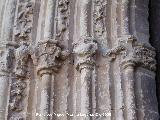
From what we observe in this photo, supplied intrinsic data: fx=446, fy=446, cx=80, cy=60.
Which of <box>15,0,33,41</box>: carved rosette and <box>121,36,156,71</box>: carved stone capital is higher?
<box>15,0,33,41</box>: carved rosette

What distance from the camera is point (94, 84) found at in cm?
292

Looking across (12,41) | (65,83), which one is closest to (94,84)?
(65,83)

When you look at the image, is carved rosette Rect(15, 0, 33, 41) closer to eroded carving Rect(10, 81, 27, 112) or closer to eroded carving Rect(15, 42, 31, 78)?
eroded carving Rect(15, 42, 31, 78)

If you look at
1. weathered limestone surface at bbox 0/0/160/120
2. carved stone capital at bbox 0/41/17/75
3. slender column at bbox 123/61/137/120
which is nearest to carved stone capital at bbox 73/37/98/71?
weathered limestone surface at bbox 0/0/160/120

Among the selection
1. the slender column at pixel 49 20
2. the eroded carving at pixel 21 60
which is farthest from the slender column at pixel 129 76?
the eroded carving at pixel 21 60

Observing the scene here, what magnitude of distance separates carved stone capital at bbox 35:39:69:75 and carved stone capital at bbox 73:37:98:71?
97 mm

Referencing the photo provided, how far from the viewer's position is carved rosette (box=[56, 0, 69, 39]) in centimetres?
320

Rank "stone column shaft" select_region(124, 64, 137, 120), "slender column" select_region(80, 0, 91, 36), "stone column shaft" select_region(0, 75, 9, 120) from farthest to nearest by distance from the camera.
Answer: "slender column" select_region(80, 0, 91, 36) → "stone column shaft" select_region(0, 75, 9, 120) → "stone column shaft" select_region(124, 64, 137, 120)

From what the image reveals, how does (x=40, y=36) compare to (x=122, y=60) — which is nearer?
(x=122, y=60)

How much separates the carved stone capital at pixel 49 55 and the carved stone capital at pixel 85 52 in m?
0.10

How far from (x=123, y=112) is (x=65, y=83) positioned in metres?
0.46

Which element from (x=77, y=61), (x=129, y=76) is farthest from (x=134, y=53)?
(x=77, y=61)

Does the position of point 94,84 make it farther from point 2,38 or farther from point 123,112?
point 2,38

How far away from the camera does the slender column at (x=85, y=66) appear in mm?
2824
